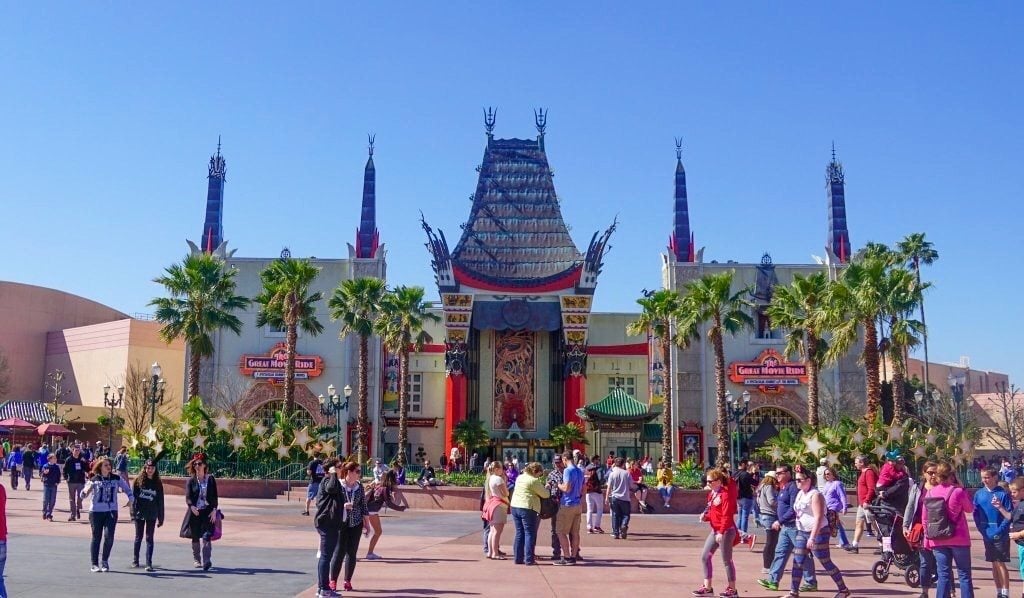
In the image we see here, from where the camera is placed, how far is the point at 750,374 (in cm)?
5491

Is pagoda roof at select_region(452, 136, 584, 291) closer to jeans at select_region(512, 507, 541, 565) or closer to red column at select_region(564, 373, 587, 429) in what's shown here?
red column at select_region(564, 373, 587, 429)

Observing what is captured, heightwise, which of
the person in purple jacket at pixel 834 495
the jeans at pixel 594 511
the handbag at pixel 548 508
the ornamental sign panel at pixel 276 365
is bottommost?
the jeans at pixel 594 511

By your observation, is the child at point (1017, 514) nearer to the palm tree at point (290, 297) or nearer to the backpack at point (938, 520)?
the backpack at point (938, 520)

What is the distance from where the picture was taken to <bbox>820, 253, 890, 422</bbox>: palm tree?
33281 mm

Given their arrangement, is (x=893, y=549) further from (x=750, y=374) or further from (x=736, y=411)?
(x=750, y=374)

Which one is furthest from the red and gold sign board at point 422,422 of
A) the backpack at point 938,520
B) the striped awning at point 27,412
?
the backpack at point 938,520

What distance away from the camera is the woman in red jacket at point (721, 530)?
439 inches

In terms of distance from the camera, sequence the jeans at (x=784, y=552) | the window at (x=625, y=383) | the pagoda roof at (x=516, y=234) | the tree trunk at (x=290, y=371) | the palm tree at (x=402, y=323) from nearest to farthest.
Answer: the jeans at (x=784, y=552)
the tree trunk at (x=290, y=371)
the palm tree at (x=402, y=323)
the pagoda roof at (x=516, y=234)
the window at (x=625, y=383)

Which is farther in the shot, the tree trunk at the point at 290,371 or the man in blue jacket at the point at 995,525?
the tree trunk at the point at 290,371

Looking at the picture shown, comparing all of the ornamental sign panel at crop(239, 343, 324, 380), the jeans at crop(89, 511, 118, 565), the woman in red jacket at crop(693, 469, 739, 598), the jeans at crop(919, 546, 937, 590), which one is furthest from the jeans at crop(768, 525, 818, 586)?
the ornamental sign panel at crop(239, 343, 324, 380)

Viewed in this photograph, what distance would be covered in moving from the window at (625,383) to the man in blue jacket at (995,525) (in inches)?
1882

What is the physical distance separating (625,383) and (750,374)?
751cm

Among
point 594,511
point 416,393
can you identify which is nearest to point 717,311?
point 416,393

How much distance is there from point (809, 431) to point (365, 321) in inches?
855
